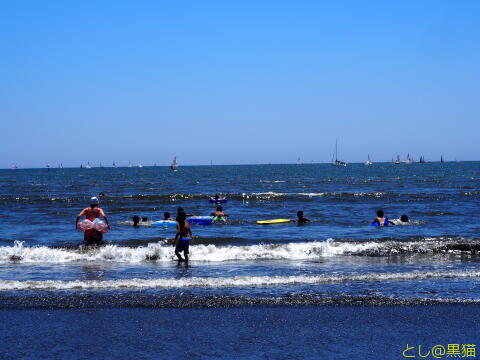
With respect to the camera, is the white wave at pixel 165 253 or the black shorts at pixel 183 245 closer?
the black shorts at pixel 183 245

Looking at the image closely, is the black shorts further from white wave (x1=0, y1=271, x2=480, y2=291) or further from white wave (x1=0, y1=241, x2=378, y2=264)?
white wave (x1=0, y1=271, x2=480, y2=291)

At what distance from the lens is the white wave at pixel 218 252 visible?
1580cm

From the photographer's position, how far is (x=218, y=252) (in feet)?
53.8

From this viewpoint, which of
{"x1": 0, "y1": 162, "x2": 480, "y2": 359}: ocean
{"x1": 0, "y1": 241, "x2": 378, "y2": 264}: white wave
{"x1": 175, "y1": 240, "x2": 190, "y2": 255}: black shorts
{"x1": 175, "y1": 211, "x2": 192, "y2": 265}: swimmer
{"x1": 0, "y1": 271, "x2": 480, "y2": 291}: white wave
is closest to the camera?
{"x1": 0, "y1": 162, "x2": 480, "y2": 359}: ocean

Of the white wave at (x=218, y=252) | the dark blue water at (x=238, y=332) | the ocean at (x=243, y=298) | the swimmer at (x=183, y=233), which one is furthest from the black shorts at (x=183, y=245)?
the dark blue water at (x=238, y=332)

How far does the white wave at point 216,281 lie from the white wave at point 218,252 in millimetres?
3819

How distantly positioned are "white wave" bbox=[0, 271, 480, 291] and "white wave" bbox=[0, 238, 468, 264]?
150 inches

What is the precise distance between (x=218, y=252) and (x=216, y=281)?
4862 mm

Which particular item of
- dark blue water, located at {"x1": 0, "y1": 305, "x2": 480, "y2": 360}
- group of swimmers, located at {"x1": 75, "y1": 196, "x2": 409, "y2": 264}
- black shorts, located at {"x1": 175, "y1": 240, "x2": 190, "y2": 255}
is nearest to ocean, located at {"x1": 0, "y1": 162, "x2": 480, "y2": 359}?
dark blue water, located at {"x1": 0, "y1": 305, "x2": 480, "y2": 360}

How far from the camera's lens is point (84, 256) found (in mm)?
16188

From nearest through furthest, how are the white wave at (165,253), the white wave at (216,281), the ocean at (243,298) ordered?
the ocean at (243,298) → the white wave at (216,281) → the white wave at (165,253)

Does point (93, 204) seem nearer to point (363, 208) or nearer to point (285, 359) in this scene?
point (285, 359)

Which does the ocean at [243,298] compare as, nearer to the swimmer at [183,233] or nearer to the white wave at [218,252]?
the white wave at [218,252]

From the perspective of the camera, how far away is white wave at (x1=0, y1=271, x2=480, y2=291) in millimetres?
11117
